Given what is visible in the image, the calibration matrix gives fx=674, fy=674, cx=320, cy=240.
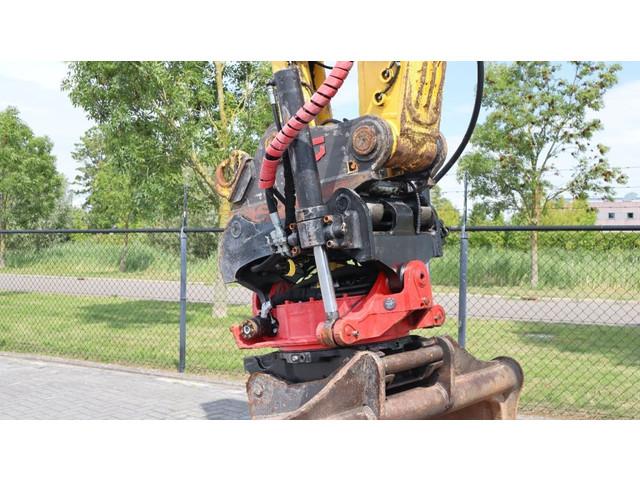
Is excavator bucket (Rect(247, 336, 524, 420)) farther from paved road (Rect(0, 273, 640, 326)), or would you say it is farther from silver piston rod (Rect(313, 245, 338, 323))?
paved road (Rect(0, 273, 640, 326))

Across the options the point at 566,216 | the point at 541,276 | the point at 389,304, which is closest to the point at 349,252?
the point at 389,304

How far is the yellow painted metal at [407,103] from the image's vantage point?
144 inches

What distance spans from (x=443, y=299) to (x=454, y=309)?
409 millimetres

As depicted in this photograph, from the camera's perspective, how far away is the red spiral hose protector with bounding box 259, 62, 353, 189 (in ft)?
10.9

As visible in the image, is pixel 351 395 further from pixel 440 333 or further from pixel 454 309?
pixel 454 309

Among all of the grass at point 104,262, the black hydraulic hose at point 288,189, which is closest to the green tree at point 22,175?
the grass at point 104,262

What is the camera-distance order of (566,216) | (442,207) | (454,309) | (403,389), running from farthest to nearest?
(566,216)
(454,309)
(442,207)
(403,389)

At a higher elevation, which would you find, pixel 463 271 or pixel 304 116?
pixel 304 116

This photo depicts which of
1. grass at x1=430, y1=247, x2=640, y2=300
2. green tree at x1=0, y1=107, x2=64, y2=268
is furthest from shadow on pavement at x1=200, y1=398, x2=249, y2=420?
green tree at x1=0, y1=107, x2=64, y2=268

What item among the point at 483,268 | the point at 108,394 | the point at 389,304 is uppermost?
the point at 389,304

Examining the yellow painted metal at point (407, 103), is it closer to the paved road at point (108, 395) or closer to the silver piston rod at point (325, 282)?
the silver piston rod at point (325, 282)

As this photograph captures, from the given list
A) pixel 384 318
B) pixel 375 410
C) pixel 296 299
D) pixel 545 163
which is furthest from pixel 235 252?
pixel 545 163

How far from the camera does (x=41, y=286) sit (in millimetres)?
17016

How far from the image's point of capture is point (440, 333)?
37.3ft
